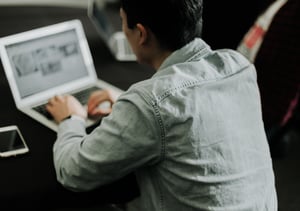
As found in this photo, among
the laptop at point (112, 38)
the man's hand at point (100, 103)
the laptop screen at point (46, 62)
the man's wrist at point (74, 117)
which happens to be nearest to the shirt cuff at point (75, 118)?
the man's wrist at point (74, 117)

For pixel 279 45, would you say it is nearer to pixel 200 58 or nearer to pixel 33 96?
pixel 200 58

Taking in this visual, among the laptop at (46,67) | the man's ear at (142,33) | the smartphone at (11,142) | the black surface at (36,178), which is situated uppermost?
the man's ear at (142,33)

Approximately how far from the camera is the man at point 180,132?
1.05m

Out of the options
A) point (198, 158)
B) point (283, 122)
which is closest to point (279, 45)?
point (283, 122)

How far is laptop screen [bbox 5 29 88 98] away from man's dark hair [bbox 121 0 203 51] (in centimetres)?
45

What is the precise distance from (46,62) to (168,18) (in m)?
0.58

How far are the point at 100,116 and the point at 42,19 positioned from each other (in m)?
0.97

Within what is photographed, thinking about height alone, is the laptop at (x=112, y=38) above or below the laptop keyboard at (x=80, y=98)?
above

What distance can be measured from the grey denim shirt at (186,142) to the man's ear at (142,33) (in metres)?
0.08

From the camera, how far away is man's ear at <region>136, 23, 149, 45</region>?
1161mm

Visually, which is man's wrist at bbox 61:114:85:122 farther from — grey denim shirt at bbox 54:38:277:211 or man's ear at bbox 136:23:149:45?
man's ear at bbox 136:23:149:45

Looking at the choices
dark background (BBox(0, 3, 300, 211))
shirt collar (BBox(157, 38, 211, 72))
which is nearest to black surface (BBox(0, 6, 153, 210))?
dark background (BBox(0, 3, 300, 211))

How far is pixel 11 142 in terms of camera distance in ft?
4.21

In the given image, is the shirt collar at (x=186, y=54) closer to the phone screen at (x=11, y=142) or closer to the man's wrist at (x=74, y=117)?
the man's wrist at (x=74, y=117)
